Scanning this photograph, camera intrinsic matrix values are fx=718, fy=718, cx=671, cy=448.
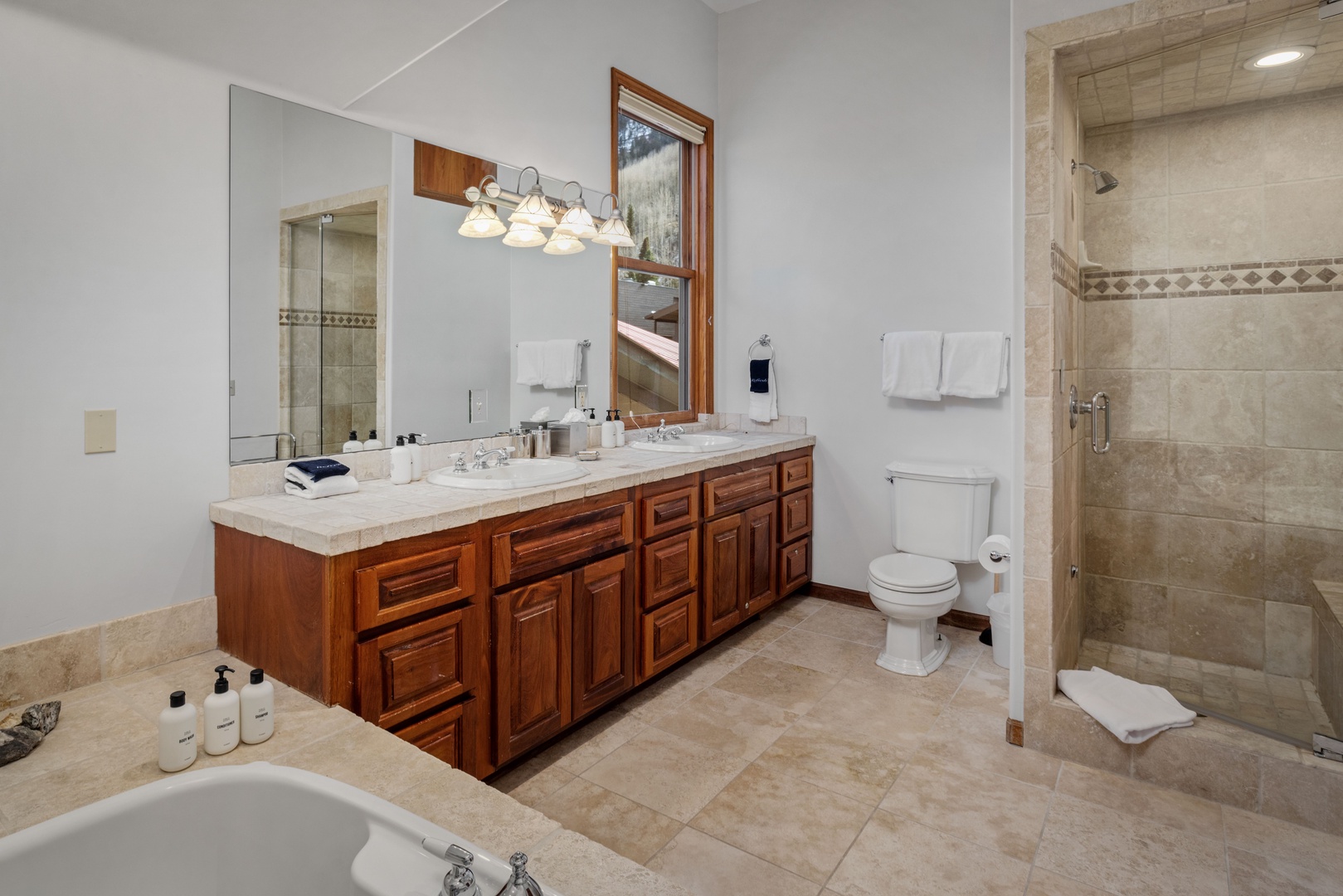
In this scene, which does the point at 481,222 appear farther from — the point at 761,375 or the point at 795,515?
the point at 795,515

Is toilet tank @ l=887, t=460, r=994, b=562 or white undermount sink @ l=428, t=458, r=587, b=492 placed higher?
white undermount sink @ l=428, t=458, r=587, b=492

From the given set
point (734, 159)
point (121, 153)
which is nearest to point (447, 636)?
point (121, 153)

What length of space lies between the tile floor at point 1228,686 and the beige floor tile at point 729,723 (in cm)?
112

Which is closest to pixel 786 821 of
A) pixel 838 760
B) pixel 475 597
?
pixel 838 760

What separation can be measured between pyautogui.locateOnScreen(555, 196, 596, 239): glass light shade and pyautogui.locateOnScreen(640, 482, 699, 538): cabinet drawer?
114 cm

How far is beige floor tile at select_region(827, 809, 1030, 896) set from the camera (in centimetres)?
171

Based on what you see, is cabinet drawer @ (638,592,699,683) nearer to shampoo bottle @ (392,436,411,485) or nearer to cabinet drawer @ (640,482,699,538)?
cabinet drawer @ (640,482,699,538)

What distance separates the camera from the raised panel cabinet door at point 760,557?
130 inches

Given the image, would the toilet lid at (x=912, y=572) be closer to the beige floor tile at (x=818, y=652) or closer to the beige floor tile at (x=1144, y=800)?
the beige floor tile at (x=818, y=652)

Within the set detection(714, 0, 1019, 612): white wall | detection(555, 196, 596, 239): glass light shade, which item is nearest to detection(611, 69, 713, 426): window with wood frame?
detection(714, 0, 1019, 612): white wall

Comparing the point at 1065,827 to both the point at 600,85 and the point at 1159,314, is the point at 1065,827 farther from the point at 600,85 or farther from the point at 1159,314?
the point at 600,85

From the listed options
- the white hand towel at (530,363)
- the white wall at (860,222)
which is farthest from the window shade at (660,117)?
the white hand towel at (530,363)

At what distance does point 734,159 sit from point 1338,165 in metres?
2.61

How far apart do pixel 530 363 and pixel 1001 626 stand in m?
2.24
